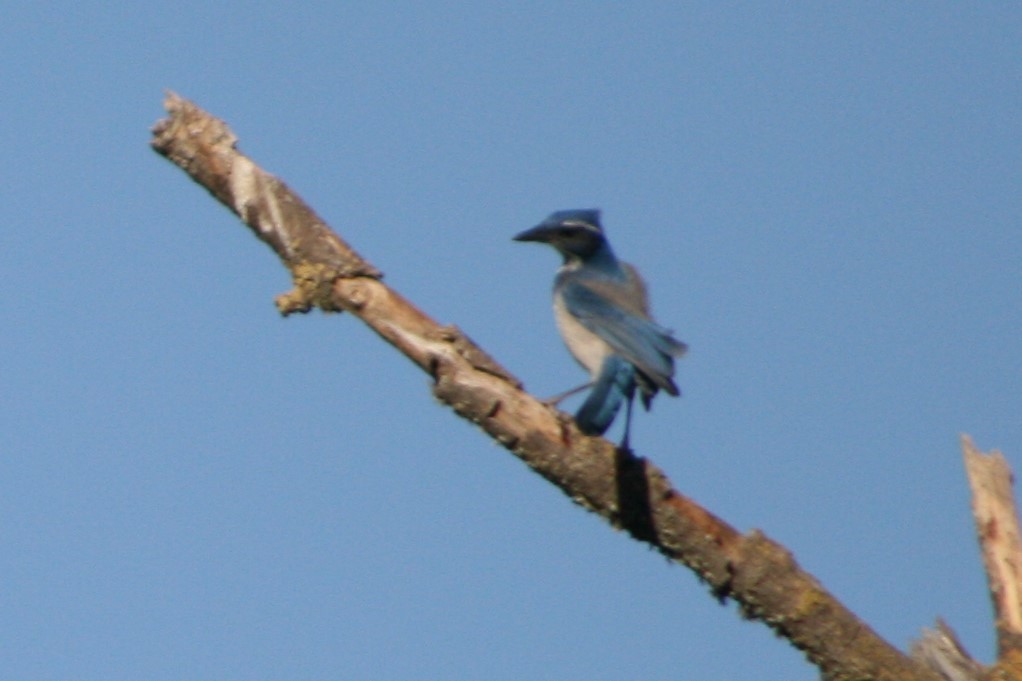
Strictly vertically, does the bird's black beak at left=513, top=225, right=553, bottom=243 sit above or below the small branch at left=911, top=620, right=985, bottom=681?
above

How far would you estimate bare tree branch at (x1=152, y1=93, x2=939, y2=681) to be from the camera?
8758mm

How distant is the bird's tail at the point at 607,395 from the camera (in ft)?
29.3

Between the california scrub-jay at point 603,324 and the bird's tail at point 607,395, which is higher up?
the california scrub-jay at point 603,324

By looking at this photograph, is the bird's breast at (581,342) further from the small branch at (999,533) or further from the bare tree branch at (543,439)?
the small branch at (999,533)

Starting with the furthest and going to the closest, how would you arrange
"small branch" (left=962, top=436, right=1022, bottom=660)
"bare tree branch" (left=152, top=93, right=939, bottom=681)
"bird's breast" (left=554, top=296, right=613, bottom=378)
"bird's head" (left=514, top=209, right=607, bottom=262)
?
"bird's head" (left=514, top=209, right=607, bottom=262) → "bird's breast" (left=554, top=296, right=613, bottom=378) → "small branch" (left=962, top=436, right=1022, bottom=660) → "bare tree branch" (left=152, top=93, right=939, bottom=681)

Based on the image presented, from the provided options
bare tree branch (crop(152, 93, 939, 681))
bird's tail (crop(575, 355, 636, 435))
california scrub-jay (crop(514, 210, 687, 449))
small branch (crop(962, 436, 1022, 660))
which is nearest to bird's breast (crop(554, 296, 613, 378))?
california scrub-jay (crop(514, 210, 687, 449))

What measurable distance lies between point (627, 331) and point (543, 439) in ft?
3.35

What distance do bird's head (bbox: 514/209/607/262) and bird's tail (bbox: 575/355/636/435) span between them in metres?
1.38

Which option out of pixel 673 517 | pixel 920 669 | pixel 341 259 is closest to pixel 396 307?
pixel 341 259

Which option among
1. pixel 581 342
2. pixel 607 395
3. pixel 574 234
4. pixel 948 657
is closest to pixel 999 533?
pixel 948 657

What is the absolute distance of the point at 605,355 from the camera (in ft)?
32.2

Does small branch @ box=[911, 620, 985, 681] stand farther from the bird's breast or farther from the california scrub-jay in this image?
the bird's breast

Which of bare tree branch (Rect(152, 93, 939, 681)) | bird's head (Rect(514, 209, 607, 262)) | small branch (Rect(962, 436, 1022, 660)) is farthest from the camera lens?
bird's head (Rect(514, 209, 607, 262))

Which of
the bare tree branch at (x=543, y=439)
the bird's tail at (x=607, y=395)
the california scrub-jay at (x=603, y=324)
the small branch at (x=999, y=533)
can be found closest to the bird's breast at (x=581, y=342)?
the california scrub-jay at (x=603, y=324)
